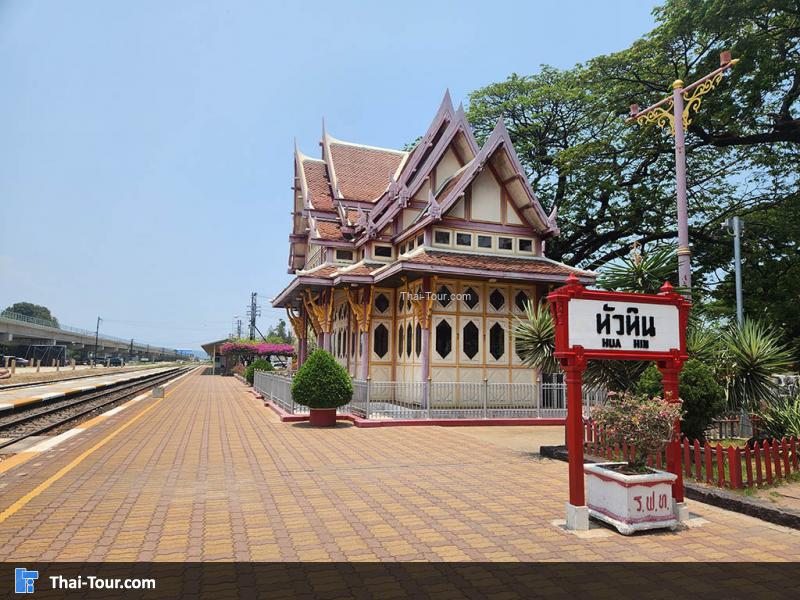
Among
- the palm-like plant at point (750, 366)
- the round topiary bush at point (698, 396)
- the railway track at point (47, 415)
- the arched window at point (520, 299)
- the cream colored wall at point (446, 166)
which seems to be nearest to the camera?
the palm-like plant at point (750, 366)

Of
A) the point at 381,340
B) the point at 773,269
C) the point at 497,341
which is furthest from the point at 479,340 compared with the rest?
the point at 773,269

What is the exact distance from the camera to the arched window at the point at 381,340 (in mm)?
20094

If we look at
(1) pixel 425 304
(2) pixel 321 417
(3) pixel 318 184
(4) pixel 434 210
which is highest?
(3) pixel 318 184

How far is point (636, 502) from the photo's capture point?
18.9 feet

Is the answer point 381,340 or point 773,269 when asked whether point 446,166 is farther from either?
point 773,269

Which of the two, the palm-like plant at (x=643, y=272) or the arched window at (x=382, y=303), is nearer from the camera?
the palm-like plant at (x=643, y=272)

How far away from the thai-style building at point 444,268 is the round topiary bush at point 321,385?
3.19 m

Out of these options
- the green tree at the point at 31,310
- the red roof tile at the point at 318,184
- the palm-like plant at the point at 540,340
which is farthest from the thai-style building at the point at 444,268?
the green tree at the point at 31,310

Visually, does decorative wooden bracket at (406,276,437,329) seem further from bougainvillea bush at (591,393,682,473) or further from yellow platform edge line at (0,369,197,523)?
bougainvillea bush at (591,393,682,473)

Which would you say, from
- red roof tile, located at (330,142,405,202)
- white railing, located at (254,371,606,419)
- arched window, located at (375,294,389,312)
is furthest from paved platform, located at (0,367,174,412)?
red roof tile, located at (330,142,405,202)

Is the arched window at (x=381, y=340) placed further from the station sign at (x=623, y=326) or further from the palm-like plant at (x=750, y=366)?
the station sign at (x=623, y=326)
